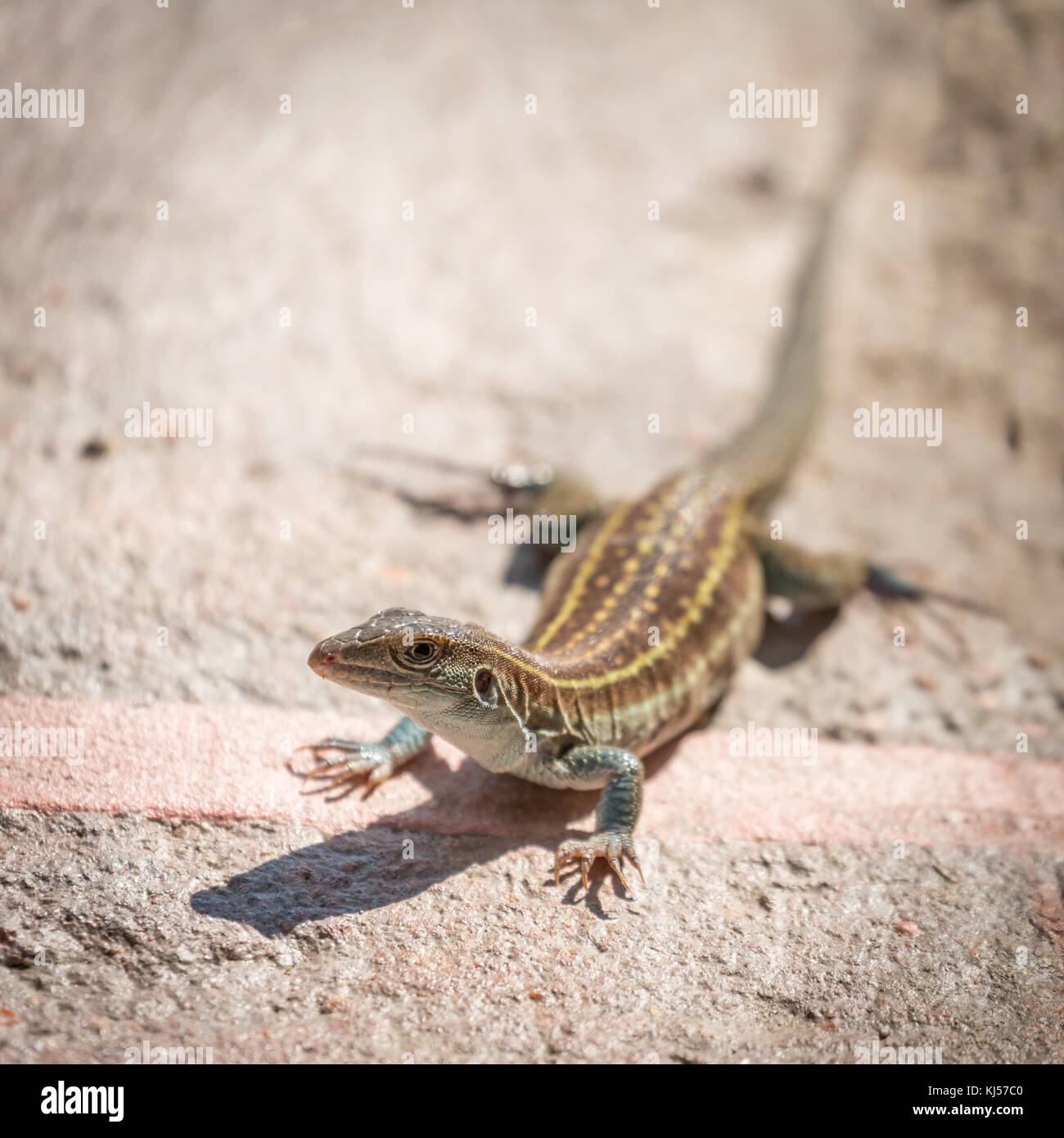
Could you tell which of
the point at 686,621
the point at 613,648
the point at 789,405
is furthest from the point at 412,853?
the point at 789,405

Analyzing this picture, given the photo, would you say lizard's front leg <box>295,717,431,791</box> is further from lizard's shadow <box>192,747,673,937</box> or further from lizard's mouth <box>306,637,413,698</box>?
lizard's mouth <box>306,637,413,698</box>

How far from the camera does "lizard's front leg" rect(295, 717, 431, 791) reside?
19.0ft

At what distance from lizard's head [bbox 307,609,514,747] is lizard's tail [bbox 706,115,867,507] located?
3.46 meters

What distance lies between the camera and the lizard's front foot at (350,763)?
5789mm

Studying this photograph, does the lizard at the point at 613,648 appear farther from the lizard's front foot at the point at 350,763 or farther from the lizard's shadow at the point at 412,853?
the lizard's shadow at the point at 412,853

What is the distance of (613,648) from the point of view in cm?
614

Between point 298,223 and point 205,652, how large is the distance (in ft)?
17.6

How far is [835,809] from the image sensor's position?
20.2ft

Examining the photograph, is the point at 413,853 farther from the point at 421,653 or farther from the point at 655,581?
the point at 655,581

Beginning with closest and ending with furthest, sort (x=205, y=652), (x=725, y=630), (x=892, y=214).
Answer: (x=205, y=652)
(x=725, y=630)
(x=892, y=214)

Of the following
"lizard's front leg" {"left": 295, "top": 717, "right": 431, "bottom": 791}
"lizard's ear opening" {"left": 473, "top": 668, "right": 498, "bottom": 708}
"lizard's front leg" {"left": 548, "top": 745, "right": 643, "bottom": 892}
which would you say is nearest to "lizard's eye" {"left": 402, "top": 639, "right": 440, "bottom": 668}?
"lizard's ear opening" {"left": 473, "top": 668, "right": 498, "bottom": 708}

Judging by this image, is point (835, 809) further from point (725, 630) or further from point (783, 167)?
point (783, 167)

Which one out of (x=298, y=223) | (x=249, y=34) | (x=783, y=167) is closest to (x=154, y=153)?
(x=298, y=223)

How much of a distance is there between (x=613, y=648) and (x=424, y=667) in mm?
1522
